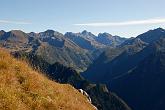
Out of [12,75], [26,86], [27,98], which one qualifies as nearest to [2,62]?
[12,75]

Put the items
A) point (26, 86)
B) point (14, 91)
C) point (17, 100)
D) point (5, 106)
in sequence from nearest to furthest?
point (5, 106)
point (17, 100)
point (14, 91)
point (26, 86)

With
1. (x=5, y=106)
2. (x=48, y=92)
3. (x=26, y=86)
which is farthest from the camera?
(x=48, y=92)

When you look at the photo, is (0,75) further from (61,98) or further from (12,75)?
(61,98)

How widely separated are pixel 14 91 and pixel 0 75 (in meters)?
1.06

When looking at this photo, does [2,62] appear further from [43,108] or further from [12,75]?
[43,108]

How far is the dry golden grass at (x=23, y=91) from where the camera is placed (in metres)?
12.4

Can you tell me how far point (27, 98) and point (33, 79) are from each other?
2328mm

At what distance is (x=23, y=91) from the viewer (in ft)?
47.2

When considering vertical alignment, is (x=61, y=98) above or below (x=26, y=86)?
below

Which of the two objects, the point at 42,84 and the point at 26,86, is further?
the point at 42,84

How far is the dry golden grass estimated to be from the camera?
40.7ft

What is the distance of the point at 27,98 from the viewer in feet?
45.0

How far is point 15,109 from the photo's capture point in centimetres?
1186

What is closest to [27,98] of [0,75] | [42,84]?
[0,75]
